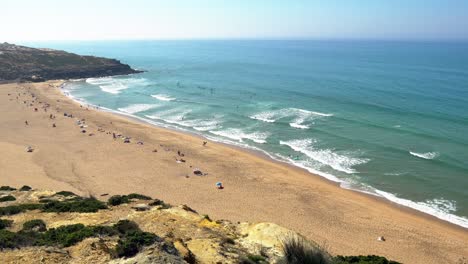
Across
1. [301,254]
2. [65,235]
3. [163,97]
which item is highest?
[301,254]

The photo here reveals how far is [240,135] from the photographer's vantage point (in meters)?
46.5

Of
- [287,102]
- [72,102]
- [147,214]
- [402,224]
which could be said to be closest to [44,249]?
[147,214]

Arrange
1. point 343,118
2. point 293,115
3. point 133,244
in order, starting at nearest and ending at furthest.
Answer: point 133,244 < point 343,118 < point 293,115

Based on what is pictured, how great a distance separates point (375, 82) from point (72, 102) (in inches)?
2210

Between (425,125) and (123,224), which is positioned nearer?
(123,224)

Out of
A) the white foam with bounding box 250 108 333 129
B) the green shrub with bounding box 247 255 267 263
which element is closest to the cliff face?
the white foam with bounding box 250 108 333 129

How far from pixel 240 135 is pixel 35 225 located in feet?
109

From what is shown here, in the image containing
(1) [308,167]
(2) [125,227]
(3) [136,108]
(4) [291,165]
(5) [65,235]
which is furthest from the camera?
(3) [136,108]

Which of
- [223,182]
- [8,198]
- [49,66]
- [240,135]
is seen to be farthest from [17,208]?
[49,66]

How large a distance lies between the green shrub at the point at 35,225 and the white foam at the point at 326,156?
26442 mm

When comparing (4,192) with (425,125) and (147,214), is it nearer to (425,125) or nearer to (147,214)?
(147,214)

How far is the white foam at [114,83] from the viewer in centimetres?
8350

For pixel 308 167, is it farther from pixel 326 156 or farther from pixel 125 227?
pixel 125 227

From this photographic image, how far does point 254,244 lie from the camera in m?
13.2
